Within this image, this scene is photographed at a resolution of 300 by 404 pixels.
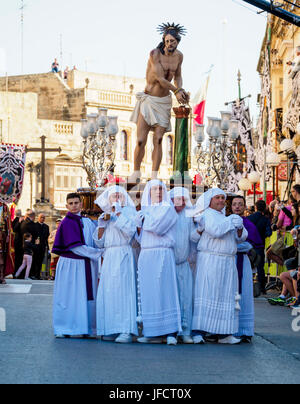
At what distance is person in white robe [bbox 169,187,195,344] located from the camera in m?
10.9

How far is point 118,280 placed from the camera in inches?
432

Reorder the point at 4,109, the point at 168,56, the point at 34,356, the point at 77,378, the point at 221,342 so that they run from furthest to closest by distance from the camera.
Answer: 1. the point at 4,109
2. the point at 168,56
3. the point at 221,342
4. the point at 34,356
5. the point at 77,378

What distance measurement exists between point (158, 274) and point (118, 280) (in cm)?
47

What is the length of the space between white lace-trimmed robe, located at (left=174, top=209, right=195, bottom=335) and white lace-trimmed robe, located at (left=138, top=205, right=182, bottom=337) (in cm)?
13

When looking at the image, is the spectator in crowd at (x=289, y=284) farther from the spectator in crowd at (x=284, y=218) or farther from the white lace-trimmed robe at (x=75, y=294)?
the white lace-trimmed robe at (x=75, y=294)

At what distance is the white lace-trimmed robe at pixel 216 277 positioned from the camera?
10742mm

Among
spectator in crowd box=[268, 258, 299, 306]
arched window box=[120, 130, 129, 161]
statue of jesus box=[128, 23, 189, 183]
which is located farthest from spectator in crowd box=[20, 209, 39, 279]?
arched window box=[120, 130, 129, 161]

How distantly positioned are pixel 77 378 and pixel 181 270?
3592mm

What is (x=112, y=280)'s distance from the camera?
11.0m

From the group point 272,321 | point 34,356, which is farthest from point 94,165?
point 34,356

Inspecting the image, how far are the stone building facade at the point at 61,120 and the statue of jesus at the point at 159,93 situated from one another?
130 ft

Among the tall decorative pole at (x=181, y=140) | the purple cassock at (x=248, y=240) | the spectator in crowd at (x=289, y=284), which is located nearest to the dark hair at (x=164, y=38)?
the tall decorative pole at (x=181, y=140)
